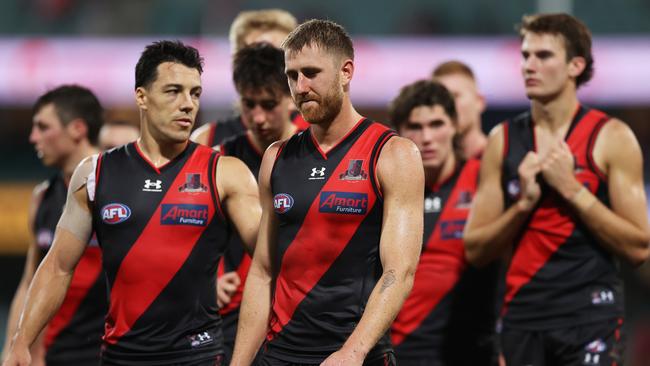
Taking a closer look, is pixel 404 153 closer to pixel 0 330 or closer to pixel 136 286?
pixel 136 286

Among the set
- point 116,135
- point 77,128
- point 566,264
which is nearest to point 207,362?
point 566,264

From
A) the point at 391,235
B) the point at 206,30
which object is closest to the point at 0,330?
the point at 206,30

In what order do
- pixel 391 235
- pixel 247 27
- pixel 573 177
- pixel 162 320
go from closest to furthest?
pixel 391 235 < pixel 162 320 < pixel 573 177 < pixel 247 27

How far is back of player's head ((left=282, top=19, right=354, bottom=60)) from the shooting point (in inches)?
216

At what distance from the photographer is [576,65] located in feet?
23.8

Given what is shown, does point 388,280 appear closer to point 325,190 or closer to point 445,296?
point 325,190

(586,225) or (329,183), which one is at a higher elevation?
(329,183)

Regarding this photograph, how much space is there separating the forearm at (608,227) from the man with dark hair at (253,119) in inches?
71.5

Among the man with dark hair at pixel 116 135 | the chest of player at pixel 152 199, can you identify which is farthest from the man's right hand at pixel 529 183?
the man with dark hair at pixel 116 135

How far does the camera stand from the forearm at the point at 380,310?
201 inches

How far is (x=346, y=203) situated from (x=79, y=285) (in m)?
3.16

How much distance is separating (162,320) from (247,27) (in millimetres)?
3099

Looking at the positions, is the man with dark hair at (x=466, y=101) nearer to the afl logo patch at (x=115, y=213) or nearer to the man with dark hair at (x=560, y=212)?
the man with dark hair at (x=560, y=212)

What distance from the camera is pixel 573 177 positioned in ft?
22.4
